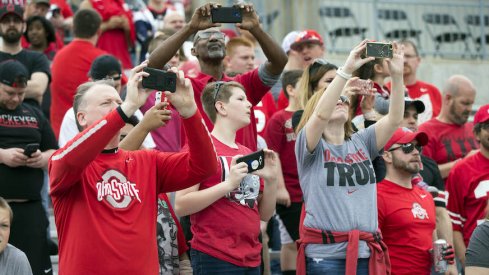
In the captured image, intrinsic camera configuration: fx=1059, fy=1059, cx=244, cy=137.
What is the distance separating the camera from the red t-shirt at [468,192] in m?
8.64

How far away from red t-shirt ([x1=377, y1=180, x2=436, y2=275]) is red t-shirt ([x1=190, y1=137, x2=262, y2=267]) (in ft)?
3.78

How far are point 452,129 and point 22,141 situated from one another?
3.91 meters

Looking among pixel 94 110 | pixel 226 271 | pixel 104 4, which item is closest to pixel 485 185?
pixel 226 271

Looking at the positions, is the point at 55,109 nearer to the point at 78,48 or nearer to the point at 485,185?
the point at 78,48

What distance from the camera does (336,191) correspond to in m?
6.75

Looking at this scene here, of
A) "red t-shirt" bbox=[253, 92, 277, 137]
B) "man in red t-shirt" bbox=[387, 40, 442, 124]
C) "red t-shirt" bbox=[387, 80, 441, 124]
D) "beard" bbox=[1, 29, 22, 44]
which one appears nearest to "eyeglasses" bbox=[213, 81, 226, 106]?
"red t-shirt" bbox=[253, 92, 277, 137]

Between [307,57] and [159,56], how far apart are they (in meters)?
3.39

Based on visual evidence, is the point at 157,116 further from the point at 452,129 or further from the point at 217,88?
the point at 452,129

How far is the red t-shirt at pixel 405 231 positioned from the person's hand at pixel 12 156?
2.63 metres

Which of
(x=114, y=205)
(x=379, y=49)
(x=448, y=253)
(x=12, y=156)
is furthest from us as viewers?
(x=12, y=156)

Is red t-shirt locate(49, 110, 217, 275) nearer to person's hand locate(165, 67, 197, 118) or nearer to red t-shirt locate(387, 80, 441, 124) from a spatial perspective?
person's hand locate(165, 67, 197, 118)

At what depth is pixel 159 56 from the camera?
6922 millimetres

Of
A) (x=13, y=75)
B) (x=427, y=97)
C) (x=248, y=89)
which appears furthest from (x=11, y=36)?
(x=427, y=97)

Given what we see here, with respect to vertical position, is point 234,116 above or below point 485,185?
above
